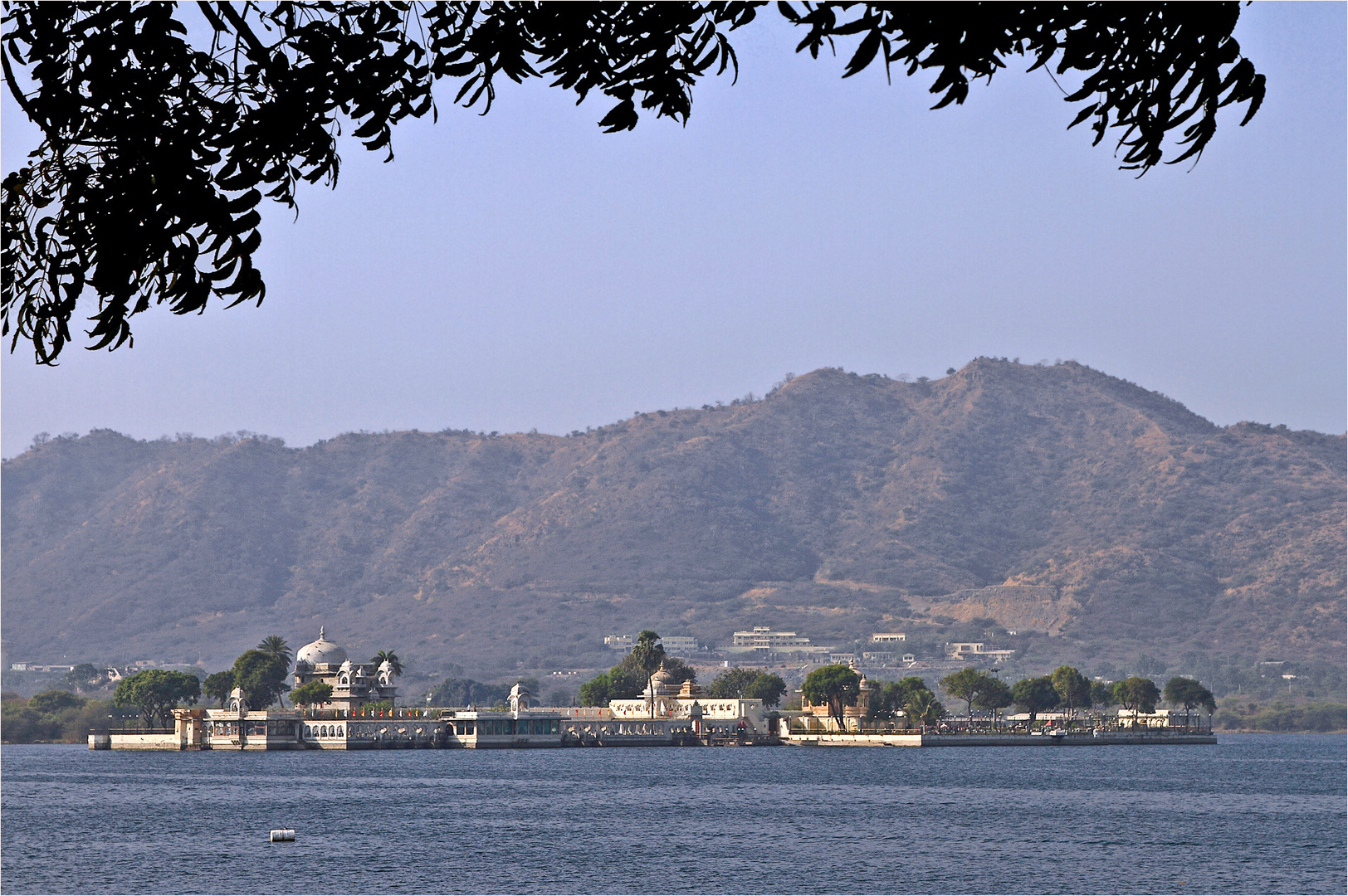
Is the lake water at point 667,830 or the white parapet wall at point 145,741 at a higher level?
the lake water at point 667,830

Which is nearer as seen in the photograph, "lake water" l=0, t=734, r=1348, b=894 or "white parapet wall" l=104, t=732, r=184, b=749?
"lake water" l=0, t=734, r=1348, b=894

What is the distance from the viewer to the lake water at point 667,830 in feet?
218

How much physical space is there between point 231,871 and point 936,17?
216 feet

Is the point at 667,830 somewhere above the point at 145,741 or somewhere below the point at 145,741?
above

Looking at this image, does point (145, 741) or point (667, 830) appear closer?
point (667, 830)

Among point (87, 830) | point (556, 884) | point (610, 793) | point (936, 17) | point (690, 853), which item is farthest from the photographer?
point (610, 793)

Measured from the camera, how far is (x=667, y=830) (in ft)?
281

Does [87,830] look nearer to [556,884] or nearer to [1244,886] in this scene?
[556,884]

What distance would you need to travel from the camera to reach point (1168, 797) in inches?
4530

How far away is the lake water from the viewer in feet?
218

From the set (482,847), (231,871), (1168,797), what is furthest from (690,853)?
(1168,797)

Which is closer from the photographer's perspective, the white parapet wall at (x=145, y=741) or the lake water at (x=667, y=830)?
the lake water at (x=667, y=830)

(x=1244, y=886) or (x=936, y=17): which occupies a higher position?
(x=936, y=17)

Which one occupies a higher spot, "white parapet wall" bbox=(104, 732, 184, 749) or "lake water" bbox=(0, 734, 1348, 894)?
"lake water" bbox=(0, 734, 1348, 894)
